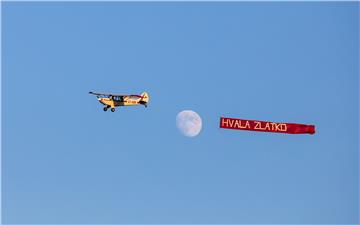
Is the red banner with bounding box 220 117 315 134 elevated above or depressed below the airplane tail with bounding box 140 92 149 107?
below

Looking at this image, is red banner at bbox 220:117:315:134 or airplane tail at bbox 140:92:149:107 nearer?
red banner at bbox 220:117:315:134

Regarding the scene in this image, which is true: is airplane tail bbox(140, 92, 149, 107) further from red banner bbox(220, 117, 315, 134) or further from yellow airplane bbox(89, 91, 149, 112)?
red banner bbox(220, 117, 315, 134)

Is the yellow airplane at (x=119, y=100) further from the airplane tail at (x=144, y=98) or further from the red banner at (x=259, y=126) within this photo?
the red banner at (x=259, y=126)

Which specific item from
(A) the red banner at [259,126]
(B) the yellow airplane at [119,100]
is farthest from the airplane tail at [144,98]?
(A) the red banner at [259,126]

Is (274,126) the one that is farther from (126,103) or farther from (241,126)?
(126,103)

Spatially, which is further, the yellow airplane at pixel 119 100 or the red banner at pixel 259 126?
the yellow airplane at pixel 119 100

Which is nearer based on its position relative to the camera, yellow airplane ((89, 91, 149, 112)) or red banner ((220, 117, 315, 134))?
red banner ((220, 117, 315, 134))

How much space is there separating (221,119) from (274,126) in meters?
9.72

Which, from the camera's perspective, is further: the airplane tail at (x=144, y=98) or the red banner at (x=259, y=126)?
the airplane tail at (x=144, y=98)

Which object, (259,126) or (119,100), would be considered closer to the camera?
(259,126)

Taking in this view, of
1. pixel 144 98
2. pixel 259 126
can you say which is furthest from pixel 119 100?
pixel 259 126

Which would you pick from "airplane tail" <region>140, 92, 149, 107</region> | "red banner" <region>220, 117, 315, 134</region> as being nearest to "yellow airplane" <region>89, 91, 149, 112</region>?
"airplane tail" <region>140, 92, 149, 107</region>

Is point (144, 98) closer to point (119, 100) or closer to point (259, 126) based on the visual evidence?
point (119, 100)

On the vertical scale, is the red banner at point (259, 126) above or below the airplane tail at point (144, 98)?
below
